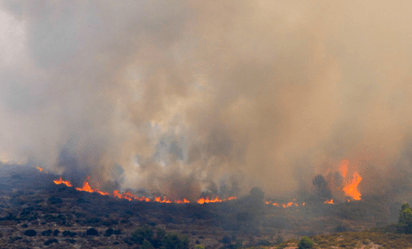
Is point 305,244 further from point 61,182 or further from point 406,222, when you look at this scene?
point 61,182

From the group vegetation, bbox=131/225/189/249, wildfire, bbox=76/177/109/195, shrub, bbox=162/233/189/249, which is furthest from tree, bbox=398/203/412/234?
wildfire, bbox=76/177/109/195

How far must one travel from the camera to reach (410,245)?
8231 cm

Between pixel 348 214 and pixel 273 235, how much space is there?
43.4 m

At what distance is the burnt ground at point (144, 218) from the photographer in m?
132

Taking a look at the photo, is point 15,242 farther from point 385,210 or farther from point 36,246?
point 385,210

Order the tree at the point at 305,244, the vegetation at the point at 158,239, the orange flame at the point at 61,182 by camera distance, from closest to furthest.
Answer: the tree at the point at 305,244, the vegetation at the point at 158,239, the orange flame at the point at 61,182

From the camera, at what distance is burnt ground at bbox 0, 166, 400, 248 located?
431 ft

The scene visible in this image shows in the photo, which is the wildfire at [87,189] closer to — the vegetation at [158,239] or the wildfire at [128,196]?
the wildfire at [128,196]

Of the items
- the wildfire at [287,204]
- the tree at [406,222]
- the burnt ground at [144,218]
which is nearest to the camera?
the tree at [406,222]

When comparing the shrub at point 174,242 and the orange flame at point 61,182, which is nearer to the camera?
the shrub at point 174,242

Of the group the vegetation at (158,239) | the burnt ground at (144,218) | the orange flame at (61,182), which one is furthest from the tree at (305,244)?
the orange flame at (61,182)

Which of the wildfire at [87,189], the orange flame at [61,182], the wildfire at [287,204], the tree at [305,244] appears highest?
the orange flame at [61,182]

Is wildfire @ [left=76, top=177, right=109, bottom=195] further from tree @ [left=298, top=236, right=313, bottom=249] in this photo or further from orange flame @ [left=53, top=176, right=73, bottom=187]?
tree @ [left=298, top=236, right=313, bottom=249]

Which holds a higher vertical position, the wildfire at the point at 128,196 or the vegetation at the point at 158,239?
the wildfire at the point at 128,196
